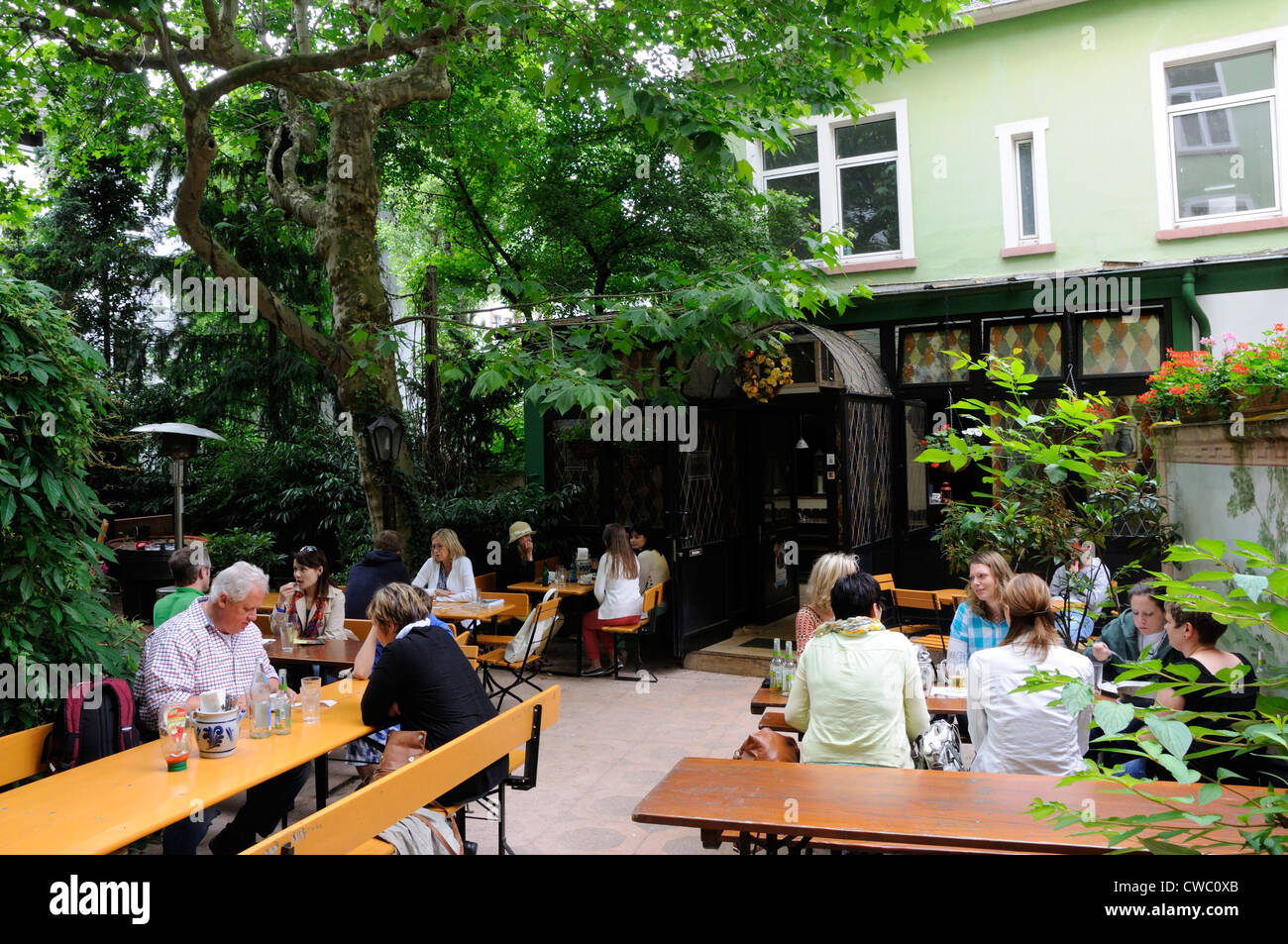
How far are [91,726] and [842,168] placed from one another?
1006 centimetres

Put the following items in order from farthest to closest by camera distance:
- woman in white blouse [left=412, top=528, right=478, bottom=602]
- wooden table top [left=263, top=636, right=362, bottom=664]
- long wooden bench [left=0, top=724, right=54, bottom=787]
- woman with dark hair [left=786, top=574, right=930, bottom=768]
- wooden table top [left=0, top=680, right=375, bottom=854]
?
woman in white blouse [left=412, top=528, right=478, bottom=602] < wooden table top [left=263, top=636, right=362, bottom=664] < woman with dark hair [left=786, top=574, right=930, bottom=768] < long wooden bench [left=0, top=724, right=54, bottom=787] < wooden table top [left=0, top=680, right=375, bottom=854]

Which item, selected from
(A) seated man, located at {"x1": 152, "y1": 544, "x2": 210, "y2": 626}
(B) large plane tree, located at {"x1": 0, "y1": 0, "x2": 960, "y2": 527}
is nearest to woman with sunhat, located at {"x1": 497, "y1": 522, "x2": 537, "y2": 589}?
(B) large plane tree, located at {"x1": 0, "y1": 0, "x2": 960, "y2": 527}

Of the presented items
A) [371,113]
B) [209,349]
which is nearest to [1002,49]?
[371,113]

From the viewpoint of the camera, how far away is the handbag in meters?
4.27

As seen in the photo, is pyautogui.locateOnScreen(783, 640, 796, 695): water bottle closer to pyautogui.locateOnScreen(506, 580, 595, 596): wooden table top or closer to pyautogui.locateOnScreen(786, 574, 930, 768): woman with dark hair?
pyautogui.locateOnScreen(786, 574, 930, 768): woman with dark hair

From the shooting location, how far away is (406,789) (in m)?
3.35

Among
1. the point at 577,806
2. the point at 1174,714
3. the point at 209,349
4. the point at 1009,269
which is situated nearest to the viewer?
the point at 1174,714

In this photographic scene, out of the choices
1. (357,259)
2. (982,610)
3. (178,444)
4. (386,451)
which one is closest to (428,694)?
(982,610)

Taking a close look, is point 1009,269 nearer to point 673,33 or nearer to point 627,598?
point 673,33

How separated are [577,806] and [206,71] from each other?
11622 millimetres

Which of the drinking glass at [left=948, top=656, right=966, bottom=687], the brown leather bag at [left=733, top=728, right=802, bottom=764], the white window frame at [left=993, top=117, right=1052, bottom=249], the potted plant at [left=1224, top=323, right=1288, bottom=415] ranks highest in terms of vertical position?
the white window frame at [left=993, top=117, right=1052, bottom=249]

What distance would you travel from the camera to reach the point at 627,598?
28.6 ft

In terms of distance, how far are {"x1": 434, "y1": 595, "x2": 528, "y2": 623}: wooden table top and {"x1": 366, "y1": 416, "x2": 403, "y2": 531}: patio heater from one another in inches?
80.2

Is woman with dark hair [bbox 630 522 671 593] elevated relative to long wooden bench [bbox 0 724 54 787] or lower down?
elevated
